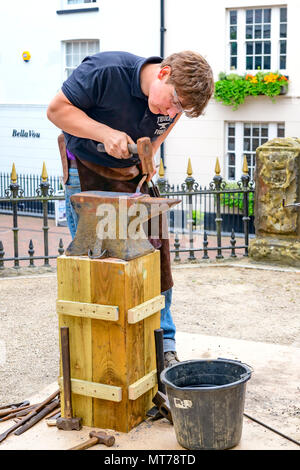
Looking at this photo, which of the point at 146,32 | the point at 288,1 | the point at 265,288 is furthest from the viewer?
the point at 146,32

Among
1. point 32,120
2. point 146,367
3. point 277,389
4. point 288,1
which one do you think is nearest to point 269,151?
point 277,389

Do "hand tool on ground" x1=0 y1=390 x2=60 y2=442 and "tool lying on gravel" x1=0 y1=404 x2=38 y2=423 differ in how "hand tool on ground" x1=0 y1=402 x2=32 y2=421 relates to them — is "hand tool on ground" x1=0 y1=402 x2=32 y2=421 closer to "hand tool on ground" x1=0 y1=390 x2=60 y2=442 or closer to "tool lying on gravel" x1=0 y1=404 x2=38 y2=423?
"tool lying on gravel" x1=0 y1=404 x2=38 y2=423

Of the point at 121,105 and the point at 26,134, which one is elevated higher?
the point at 26,134

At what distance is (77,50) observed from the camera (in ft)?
64.1

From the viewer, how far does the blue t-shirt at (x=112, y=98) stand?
401cm

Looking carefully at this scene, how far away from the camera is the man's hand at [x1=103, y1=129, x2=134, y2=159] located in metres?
3.85

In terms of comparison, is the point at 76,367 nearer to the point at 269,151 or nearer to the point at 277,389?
the point at 277,389

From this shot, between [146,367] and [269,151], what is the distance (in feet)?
17.3

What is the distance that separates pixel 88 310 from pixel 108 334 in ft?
0.53

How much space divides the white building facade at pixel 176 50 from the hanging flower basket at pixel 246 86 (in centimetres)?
25

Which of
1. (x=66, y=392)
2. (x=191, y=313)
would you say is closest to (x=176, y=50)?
(x=191, y=313)

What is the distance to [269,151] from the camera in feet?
28.8

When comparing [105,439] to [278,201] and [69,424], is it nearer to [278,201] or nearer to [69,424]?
[69,424]

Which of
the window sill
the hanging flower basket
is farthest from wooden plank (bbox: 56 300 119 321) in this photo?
the window sill
